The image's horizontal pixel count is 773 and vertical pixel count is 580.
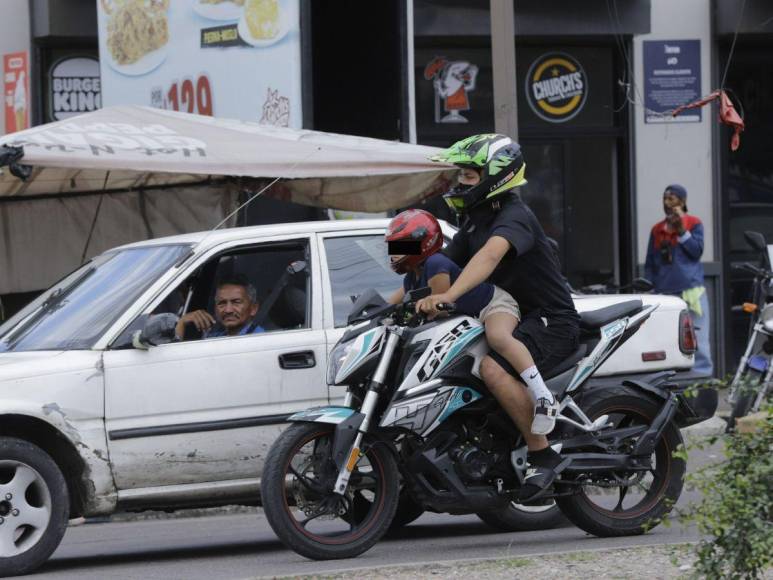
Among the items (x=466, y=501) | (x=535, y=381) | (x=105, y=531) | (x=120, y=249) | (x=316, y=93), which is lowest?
(x=105, y=531)

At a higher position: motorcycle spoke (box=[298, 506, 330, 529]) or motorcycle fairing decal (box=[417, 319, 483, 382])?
motorcycle fairing decal (box=[417, 319, 483, 382])

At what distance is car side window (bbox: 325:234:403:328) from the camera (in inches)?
332

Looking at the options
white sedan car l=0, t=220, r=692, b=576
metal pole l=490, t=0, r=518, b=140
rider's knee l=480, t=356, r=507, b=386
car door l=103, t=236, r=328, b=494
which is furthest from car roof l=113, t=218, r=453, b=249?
metal pole l=490, t=0, r=518, b=140

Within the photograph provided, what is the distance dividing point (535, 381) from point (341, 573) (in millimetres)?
1367

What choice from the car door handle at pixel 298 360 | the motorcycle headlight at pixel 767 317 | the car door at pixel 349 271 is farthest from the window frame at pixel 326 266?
the motorcycle headlight at pixel 767 317

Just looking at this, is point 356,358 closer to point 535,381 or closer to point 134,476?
point 535,381

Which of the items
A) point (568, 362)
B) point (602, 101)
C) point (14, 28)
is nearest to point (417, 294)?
point (568, 362)

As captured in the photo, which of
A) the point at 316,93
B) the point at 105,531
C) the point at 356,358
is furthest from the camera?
the point at 316,93

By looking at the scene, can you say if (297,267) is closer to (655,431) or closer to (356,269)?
(356,269)

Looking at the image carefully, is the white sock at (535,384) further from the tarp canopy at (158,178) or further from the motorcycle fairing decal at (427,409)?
the tarp canopy at (158,178)

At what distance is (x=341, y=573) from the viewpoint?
6.62 metres

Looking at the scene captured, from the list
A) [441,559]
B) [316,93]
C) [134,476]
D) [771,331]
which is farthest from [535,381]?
[316,93]

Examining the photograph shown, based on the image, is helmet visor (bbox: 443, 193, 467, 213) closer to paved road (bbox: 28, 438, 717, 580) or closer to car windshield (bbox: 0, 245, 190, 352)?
car windshield (bbox: 0, 245, 190, 352)

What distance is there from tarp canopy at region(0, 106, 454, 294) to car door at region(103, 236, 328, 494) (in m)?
2.12
